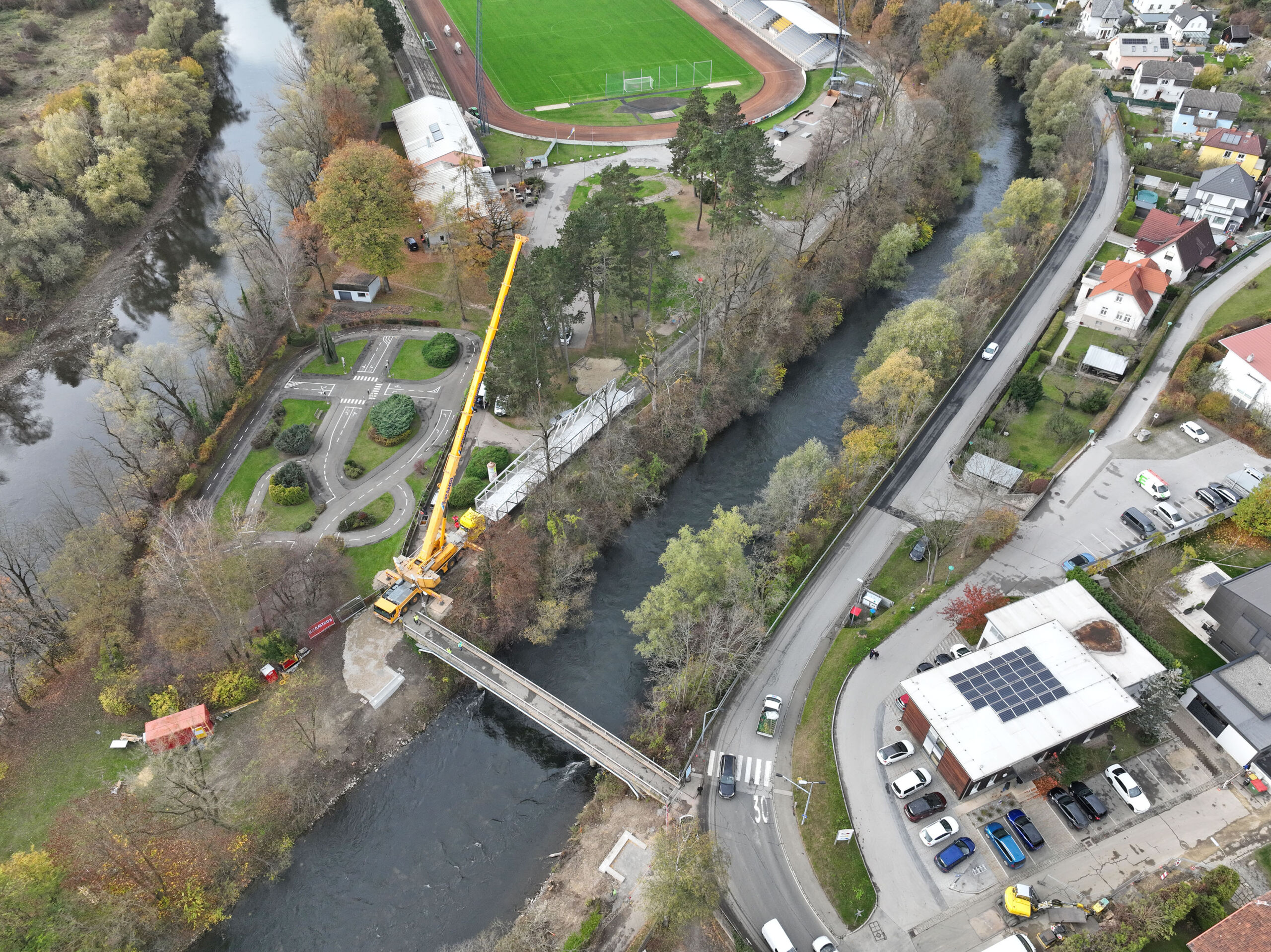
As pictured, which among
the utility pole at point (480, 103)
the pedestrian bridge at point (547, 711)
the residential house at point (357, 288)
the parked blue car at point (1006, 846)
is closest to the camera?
the parked blue car at point (1006, 846)

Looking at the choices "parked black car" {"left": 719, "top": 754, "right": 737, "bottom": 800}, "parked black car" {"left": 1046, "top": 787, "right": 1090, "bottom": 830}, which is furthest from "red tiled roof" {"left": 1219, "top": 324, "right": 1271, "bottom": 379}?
"parked black car" {"left": 719, "top": 754, "right": 737, "bottom": 800}

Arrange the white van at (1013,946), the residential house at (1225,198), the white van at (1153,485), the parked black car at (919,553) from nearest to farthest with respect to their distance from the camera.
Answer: the white van at (1013,946) → the parked black car at (919,553) → the white van at (1153,485) → the residential house at (1225,198)

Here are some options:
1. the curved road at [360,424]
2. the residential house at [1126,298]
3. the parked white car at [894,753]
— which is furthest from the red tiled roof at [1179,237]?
the curved road at [360,424]

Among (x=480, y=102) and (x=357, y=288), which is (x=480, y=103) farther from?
(x=357, y=288)

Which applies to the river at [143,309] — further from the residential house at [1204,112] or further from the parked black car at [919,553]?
the residential house at [1204,112]

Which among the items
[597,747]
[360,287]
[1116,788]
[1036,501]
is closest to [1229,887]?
[1116,788]

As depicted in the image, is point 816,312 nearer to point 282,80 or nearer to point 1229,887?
point 1229,887
